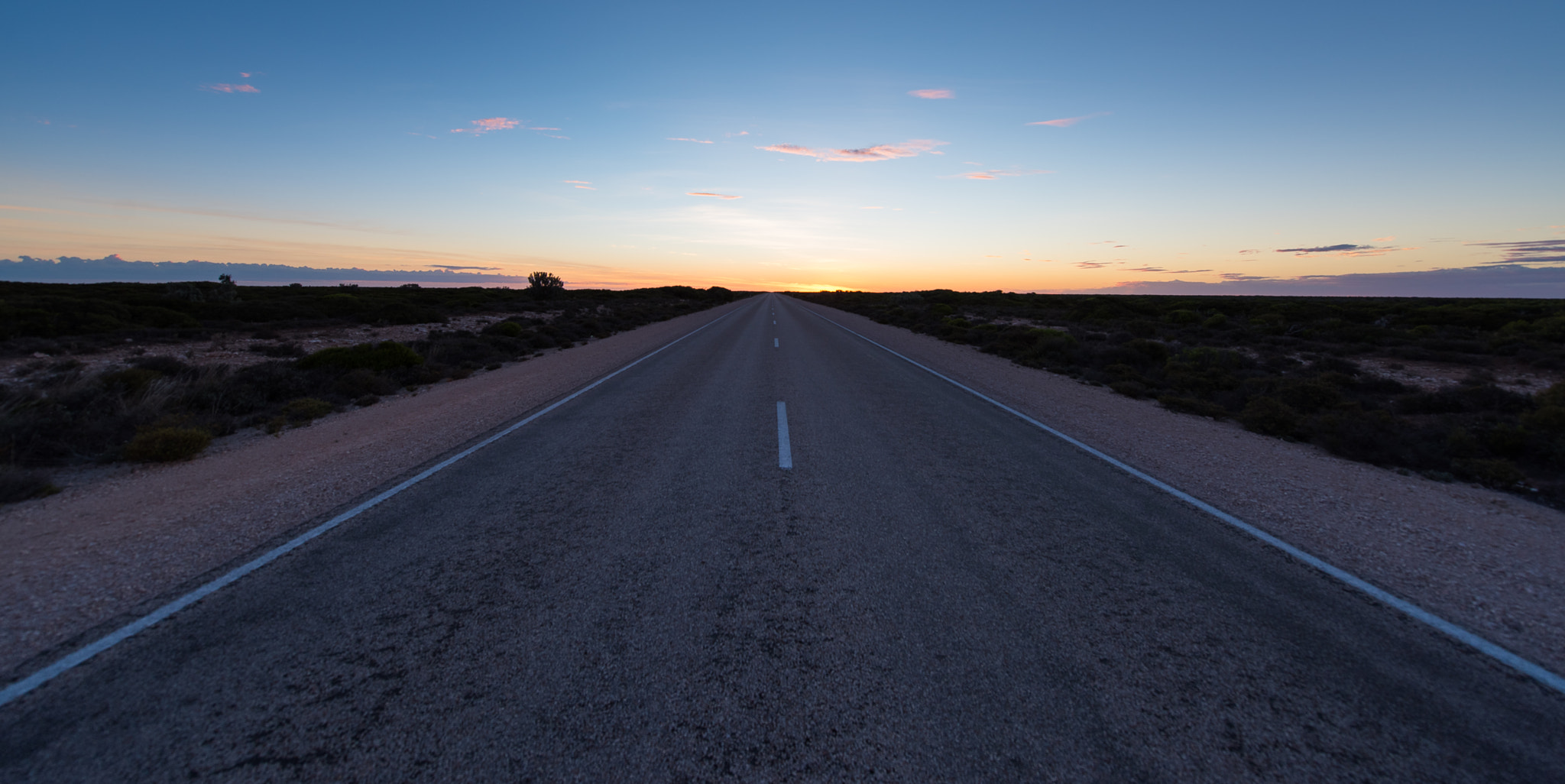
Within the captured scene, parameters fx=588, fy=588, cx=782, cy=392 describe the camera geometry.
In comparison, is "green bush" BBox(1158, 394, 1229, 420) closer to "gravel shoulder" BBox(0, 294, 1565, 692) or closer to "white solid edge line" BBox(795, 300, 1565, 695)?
"gravel shoulder" BBox(0, 294, 1565, 692)

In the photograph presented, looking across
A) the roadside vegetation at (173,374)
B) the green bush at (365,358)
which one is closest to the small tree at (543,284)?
the roadside vegetation at (173,374)

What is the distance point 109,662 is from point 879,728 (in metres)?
3.85

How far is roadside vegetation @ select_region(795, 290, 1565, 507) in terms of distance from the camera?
7.52m

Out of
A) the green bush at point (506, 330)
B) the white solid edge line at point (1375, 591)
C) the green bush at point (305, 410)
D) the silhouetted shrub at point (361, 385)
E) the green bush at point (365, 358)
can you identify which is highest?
the green bush at point (506, 330)

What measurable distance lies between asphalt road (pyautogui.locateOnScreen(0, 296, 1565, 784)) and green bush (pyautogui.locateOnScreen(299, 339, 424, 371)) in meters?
9.37

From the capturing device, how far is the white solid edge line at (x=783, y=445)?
6.38 meters

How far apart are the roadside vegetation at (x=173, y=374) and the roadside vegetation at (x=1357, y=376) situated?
48.1 feet

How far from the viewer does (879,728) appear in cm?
→ 250

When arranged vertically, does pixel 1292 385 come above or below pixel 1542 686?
above

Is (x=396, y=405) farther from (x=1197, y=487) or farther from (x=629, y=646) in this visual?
(x=1197, y=487)

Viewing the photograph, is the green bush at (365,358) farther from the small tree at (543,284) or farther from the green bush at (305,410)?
the small tree at (543,284)

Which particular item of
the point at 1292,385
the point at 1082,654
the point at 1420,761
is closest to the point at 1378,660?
the point at 1420,761

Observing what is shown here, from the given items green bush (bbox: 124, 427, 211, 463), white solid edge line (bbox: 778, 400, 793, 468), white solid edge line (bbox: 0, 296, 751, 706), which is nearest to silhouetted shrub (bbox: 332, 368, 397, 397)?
green bush (bbox: 124, 427, 211, 463)

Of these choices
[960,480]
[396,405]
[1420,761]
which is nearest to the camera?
[1420,761]
